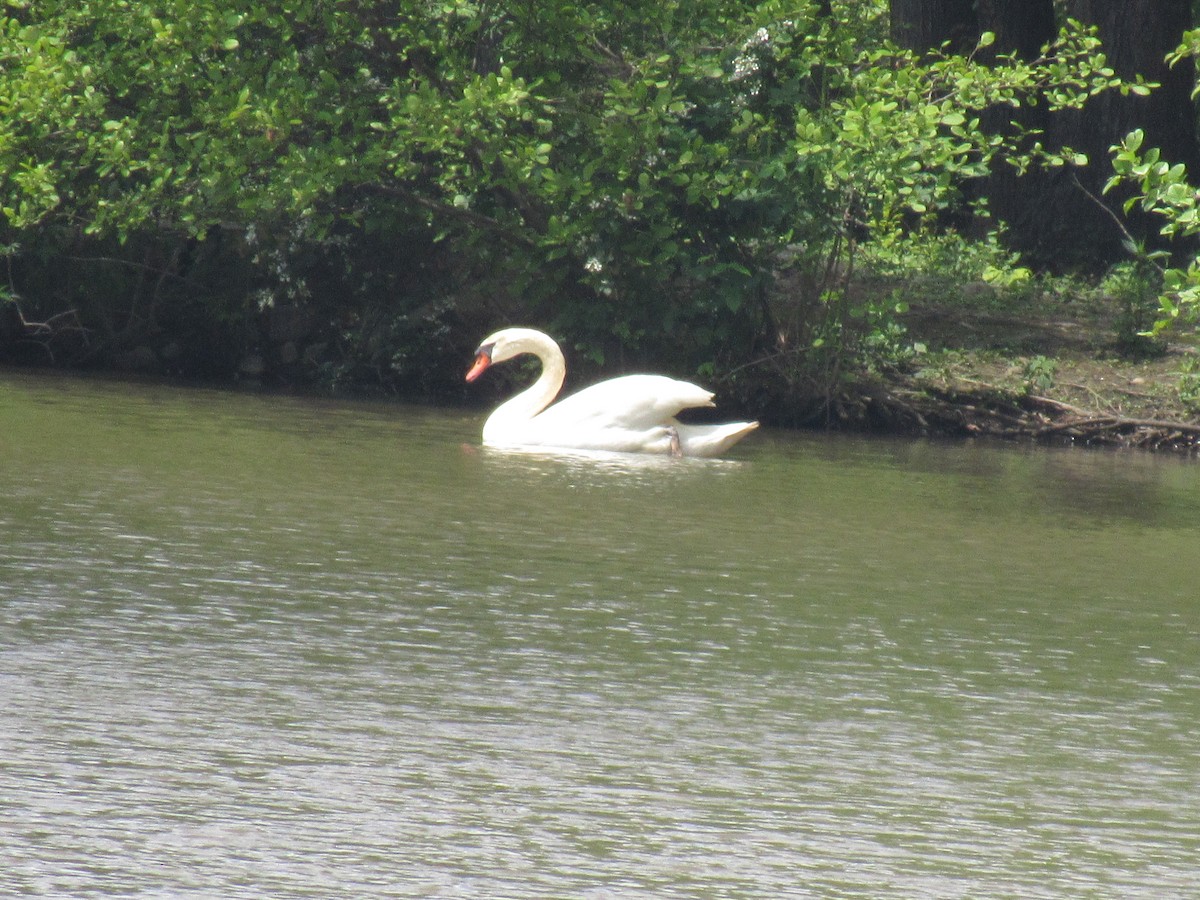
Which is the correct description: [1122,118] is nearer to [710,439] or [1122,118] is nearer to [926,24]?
[926,24]

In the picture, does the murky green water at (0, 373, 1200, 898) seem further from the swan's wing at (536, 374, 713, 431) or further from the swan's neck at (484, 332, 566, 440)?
the swan's neck at (484, 332, 566, 440)

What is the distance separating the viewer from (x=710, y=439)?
13953 millimetres

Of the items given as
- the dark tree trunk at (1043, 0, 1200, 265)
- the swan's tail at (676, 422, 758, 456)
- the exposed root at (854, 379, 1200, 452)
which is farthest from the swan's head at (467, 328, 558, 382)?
the dark tree trunk at (1043, 0, 1200, 265)

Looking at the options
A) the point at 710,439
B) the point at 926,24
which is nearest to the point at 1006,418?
the point at 710,439

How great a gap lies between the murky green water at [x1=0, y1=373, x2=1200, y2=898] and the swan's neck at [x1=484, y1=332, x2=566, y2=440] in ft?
8.74

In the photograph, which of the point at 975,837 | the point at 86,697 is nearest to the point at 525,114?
the point at 86,697

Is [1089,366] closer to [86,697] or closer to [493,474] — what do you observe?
[493,474]

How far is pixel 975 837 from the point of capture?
4.74m

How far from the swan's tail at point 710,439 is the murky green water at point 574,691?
259 cm

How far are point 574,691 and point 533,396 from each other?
8.86 m

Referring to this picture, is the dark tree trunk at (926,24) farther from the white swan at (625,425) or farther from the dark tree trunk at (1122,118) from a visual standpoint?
the white swan at (625,425)

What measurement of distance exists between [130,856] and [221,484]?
6.48 metres

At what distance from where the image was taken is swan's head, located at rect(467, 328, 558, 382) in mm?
15578

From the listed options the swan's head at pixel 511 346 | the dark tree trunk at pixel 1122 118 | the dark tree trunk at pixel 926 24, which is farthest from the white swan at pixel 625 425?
the dark tree trunk at pixel 926 24
